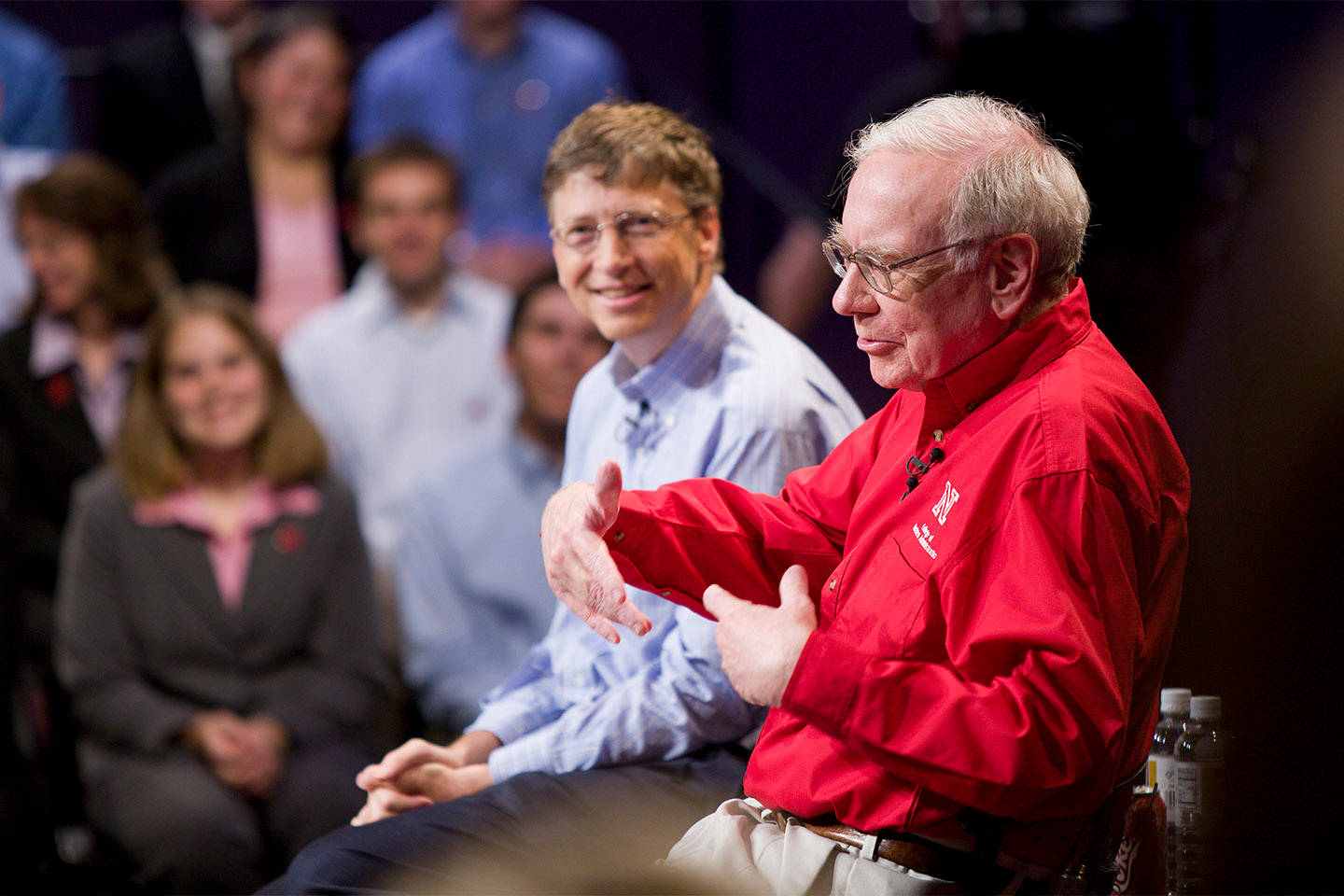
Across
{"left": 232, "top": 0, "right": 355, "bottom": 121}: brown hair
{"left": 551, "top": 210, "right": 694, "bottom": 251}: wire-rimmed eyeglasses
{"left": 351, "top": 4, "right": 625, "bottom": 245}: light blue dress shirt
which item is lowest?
{"left": 551, "top": 210, "right": 694, "bottom": 251}: wire-rimmed eyeglasses

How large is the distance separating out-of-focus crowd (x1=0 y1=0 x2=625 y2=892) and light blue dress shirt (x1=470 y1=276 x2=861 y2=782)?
1.12 metres

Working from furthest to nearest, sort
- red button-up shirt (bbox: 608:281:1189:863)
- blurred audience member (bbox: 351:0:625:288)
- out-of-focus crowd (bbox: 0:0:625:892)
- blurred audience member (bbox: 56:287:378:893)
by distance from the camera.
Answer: blurred audience member (bbox: 351:0:625:288) < out-of-focus crowd (bbox: 0:0:625:892) < blurred audience member (bbox: 56:287:378:893) < red button-up shirt (bbox: 608:281:1189:863)

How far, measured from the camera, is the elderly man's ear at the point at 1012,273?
1415mm

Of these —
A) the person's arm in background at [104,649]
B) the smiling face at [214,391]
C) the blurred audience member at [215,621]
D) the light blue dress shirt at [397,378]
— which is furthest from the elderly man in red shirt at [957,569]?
the light blue dress shirt at [397,378]

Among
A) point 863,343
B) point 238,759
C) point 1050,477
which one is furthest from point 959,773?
point 238,759

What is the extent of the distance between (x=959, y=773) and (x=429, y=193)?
10.2 ft

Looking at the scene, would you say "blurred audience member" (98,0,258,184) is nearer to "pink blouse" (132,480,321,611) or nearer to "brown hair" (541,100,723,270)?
"pink blouse" (132,480,321,611)

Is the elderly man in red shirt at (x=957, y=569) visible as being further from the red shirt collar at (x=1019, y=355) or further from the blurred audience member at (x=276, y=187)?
the blurred audience member at (x=276, y=187)

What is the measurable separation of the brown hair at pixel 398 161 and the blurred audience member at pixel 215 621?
0.74 m

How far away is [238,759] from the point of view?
3049mm

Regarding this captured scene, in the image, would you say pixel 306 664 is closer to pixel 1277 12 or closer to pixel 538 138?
pixel 538 138

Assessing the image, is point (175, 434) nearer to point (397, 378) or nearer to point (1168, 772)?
point (397, 378)

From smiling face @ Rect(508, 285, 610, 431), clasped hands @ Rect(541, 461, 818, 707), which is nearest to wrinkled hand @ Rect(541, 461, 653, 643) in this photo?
clasped hands @ Rect(541, 461, 818, 707)

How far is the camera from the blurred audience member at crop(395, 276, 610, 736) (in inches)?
137
